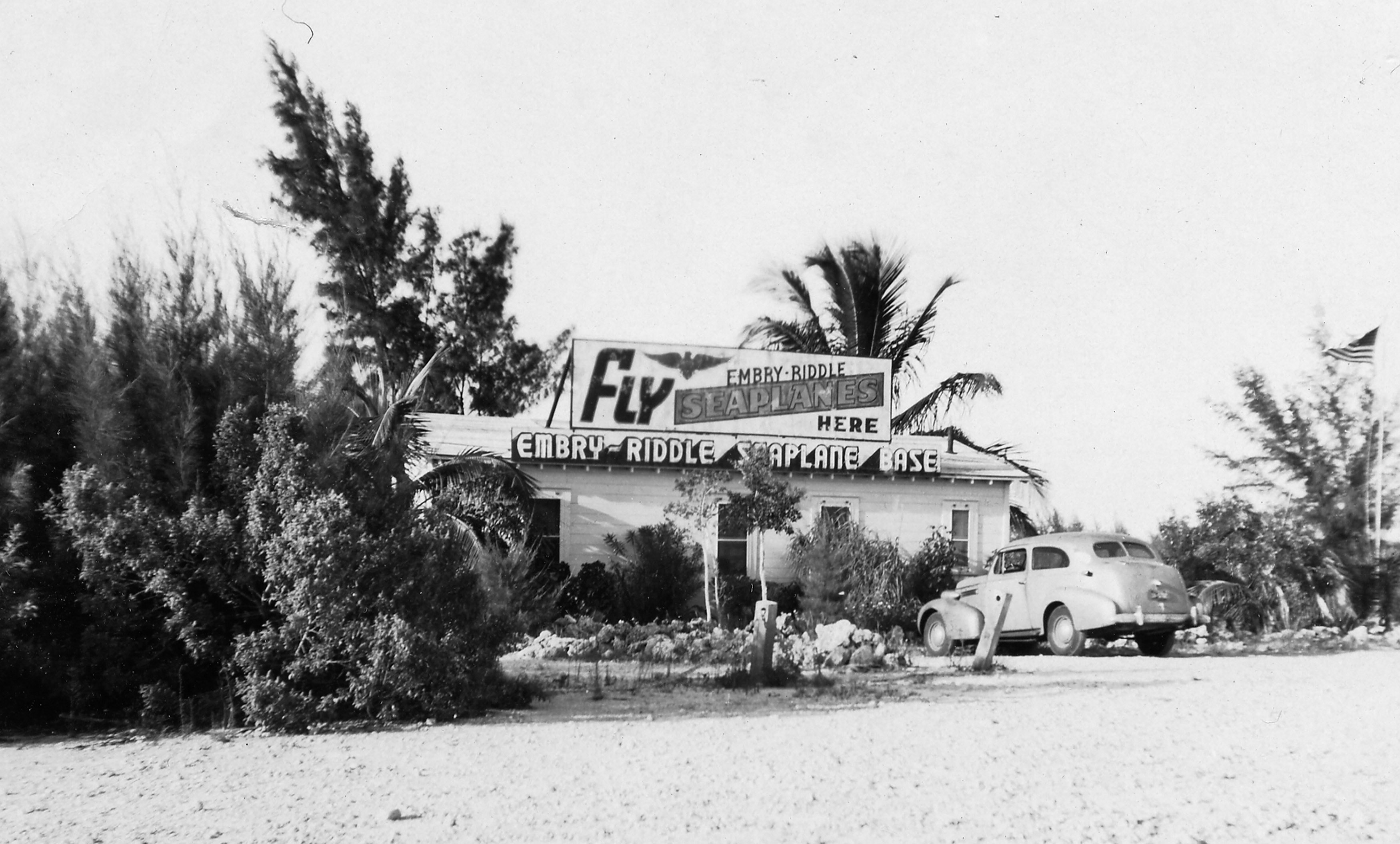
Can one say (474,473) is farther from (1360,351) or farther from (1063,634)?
(1360,351)

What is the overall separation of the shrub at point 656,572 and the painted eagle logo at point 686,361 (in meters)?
3.56

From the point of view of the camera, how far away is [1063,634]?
16891 mm

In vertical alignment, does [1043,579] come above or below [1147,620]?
above

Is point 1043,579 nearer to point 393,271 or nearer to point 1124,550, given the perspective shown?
point 1124,550

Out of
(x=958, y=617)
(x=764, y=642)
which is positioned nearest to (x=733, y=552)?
(x=958, y=617)

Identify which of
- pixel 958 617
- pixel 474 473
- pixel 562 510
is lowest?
pixel 958 617

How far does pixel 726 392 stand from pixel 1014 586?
8.30m

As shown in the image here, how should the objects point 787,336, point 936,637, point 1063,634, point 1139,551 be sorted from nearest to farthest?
point 1063,634
point 1139,551
point 936,637
point 787,336

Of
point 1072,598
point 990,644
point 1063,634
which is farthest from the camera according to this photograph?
point 1063,634

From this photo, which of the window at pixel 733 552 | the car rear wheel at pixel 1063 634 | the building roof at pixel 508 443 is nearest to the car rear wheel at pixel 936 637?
the car rear wheel at pixel 1063 634

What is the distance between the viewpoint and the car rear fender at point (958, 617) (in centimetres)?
1748

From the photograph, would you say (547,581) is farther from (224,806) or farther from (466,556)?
(224,806)

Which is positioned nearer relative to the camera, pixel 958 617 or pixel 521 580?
pixel 521 580

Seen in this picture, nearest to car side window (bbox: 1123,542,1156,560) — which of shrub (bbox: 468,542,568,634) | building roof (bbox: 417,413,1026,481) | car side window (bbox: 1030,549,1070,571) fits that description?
car side window (bbox: 1030,549,1070,571)
